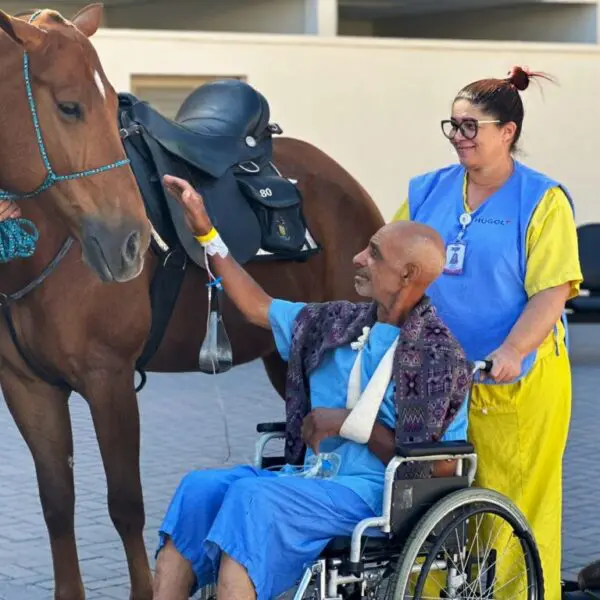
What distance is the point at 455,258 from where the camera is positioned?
4.21 meters

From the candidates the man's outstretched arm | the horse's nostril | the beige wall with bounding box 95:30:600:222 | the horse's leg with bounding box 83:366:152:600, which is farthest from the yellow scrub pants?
the beige wall with bounding box 95:30:600:222

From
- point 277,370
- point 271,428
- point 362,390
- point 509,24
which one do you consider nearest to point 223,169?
point 277,370

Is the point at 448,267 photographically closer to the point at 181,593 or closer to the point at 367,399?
the point at 367,399

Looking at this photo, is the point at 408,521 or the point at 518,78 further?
the point at 518,78

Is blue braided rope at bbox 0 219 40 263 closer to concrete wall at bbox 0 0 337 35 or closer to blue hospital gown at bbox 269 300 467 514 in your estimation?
blue hospital gown at bbox 269 300 467 514

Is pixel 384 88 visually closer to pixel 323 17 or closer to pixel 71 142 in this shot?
pixel 323 17

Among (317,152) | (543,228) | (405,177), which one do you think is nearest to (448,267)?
(543,228)

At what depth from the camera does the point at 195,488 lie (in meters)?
3.90

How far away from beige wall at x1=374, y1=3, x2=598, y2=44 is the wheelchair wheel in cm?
1205

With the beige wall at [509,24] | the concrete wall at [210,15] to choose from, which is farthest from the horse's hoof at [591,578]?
the beige wall at [509,24]

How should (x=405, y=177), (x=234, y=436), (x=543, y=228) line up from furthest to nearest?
(x=405, y=177)
(x=234, y=436)
(x=543, y=228)

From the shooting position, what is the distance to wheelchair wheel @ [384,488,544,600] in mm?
3688

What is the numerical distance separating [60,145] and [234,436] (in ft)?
15.0

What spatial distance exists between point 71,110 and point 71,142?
9 centimetres
